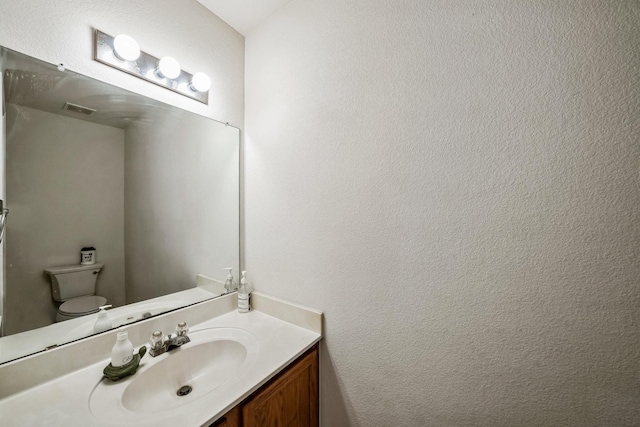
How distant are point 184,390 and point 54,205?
Result: 82 centimetres

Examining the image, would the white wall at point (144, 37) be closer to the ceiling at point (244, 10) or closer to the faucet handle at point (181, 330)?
the ceiling at point (244, 10)

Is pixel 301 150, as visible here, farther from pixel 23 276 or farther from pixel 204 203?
pixel 23 276

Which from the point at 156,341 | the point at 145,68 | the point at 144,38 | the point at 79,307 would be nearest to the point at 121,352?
the point at 156,341

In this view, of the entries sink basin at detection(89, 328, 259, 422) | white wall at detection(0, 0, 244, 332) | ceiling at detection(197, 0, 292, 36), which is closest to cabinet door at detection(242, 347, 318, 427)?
sink basin at detection(89, 328, 259, 422)

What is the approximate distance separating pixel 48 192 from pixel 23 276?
273mm

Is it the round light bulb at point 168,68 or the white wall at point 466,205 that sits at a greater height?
the round light bulb at point 168,68

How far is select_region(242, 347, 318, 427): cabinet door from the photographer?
737 millimetres

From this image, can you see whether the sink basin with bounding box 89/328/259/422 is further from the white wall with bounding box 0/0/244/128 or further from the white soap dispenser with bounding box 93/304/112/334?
the white wall with bounding box 0/0/244/128

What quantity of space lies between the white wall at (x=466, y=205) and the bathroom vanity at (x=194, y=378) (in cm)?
15

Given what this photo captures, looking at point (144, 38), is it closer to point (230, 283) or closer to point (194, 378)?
point (230, 283)

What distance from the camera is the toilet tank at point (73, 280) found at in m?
0.77

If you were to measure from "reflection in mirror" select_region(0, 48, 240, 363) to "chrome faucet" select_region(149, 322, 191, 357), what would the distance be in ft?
0.47

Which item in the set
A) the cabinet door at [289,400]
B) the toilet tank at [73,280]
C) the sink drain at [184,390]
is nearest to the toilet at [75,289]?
the toilet tank at [73,280]

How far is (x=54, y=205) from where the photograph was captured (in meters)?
0.77
